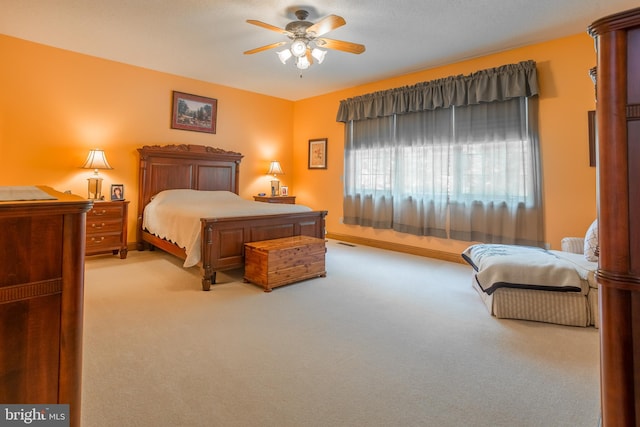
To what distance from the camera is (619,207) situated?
35.3 inches

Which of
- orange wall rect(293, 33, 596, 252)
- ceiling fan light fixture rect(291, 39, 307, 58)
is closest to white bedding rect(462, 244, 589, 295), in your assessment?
orange wall rect(293, 33, 596, 252)

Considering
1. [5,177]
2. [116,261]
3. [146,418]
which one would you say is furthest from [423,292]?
[5,177]

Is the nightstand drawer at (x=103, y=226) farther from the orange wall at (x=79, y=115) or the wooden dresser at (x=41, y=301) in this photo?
the wooden dresser at (x=41, y=301)

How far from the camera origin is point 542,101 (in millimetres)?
3756

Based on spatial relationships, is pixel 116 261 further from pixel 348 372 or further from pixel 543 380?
pixel 543 380

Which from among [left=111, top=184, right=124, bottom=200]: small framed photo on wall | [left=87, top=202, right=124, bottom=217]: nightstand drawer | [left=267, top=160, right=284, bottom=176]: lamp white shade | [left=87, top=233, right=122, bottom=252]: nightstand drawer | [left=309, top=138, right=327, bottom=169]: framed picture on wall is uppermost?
[left=309, top=138, right=327, bottom=169]: framed picture on wall

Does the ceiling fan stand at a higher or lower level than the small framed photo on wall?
higher

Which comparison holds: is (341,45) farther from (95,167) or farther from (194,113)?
(95,167)

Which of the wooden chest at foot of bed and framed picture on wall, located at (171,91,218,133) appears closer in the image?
the wooden chest at foot of bed

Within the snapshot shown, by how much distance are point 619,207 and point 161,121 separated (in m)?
5.47

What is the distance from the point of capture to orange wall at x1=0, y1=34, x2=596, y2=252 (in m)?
3.59

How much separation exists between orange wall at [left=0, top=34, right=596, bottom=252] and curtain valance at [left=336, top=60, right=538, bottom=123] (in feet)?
0.54

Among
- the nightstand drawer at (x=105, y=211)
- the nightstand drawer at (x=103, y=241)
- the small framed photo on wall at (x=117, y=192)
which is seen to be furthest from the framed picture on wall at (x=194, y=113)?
the nightstand drawer at (x=103, y=241)

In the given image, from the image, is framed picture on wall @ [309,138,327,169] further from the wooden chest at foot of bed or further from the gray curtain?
the wooden chest at foot of bed
